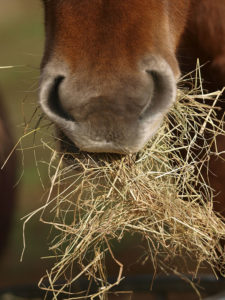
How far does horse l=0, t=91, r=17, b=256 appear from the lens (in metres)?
2.88

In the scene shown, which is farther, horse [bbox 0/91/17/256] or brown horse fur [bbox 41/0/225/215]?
horse [bbox 0/91/17/256]

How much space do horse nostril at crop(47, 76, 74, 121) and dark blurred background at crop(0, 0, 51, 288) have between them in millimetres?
172

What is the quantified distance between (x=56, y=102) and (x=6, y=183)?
157 centimetres

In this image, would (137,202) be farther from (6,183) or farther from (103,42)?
(6,183)

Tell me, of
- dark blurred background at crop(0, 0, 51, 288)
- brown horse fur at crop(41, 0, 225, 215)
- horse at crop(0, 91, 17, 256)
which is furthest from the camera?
dark blurred background at crop(0, 0, 51, 288)

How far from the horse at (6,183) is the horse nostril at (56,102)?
138 cm

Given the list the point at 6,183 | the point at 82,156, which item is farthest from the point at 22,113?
the point at 6,183

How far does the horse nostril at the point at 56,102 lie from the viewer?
1.43m

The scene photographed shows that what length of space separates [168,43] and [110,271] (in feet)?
5.92

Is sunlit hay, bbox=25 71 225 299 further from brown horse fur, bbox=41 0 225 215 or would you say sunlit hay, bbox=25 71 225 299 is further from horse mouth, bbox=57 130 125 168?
brown horse fur, bbox=41 0 225 215

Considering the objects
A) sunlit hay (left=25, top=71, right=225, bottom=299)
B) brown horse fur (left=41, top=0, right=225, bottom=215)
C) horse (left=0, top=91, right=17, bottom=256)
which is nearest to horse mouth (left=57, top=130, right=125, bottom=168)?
sunlit hay (left=25, top=71, right=225, bottom=299)

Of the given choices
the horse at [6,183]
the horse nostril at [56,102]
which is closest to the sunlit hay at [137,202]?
the horse nostril at [56,102]

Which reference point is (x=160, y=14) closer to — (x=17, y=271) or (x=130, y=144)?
(x=130, y=144)

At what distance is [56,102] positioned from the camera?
4.74ft
